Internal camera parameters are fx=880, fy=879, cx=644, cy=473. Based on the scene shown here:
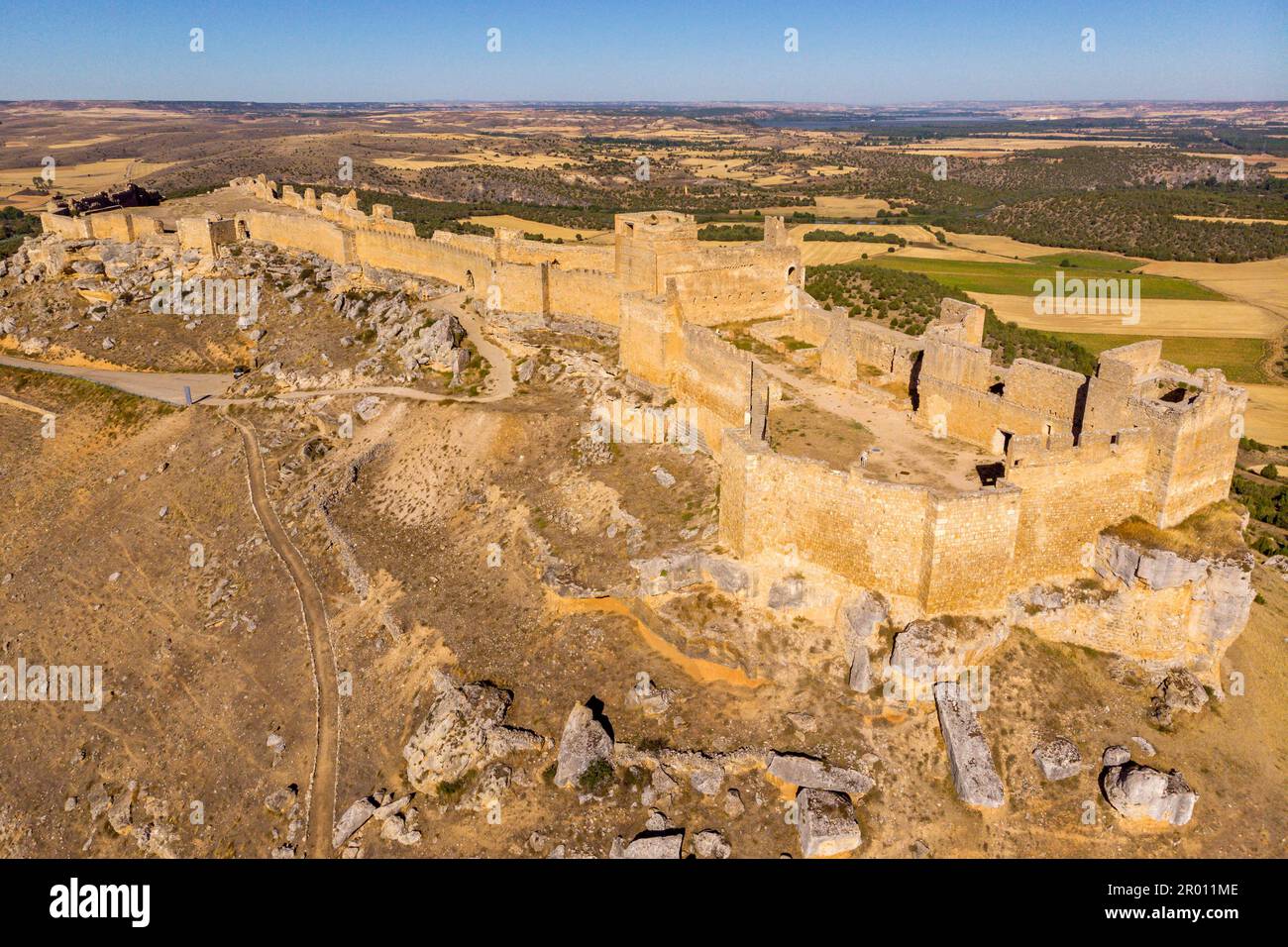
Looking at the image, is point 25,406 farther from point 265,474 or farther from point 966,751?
point 966,751

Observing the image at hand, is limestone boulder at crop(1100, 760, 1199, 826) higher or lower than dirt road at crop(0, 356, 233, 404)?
lower

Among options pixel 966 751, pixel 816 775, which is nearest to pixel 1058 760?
pixel 966 751

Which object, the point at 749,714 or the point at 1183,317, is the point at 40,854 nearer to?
the point at 749,714

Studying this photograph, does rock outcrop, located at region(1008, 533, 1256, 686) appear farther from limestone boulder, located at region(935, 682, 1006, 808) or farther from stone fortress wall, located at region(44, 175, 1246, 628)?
limestone boulder, located at region(935, 682, 1006, 808)

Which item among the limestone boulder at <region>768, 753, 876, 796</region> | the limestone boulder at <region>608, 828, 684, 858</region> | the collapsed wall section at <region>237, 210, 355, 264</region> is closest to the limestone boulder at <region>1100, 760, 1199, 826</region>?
the limestone boulder at <region>768, 753, 876, 796</region>

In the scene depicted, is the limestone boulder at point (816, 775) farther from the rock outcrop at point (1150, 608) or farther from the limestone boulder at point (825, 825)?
the rock outcrop at point (1150, 608)
